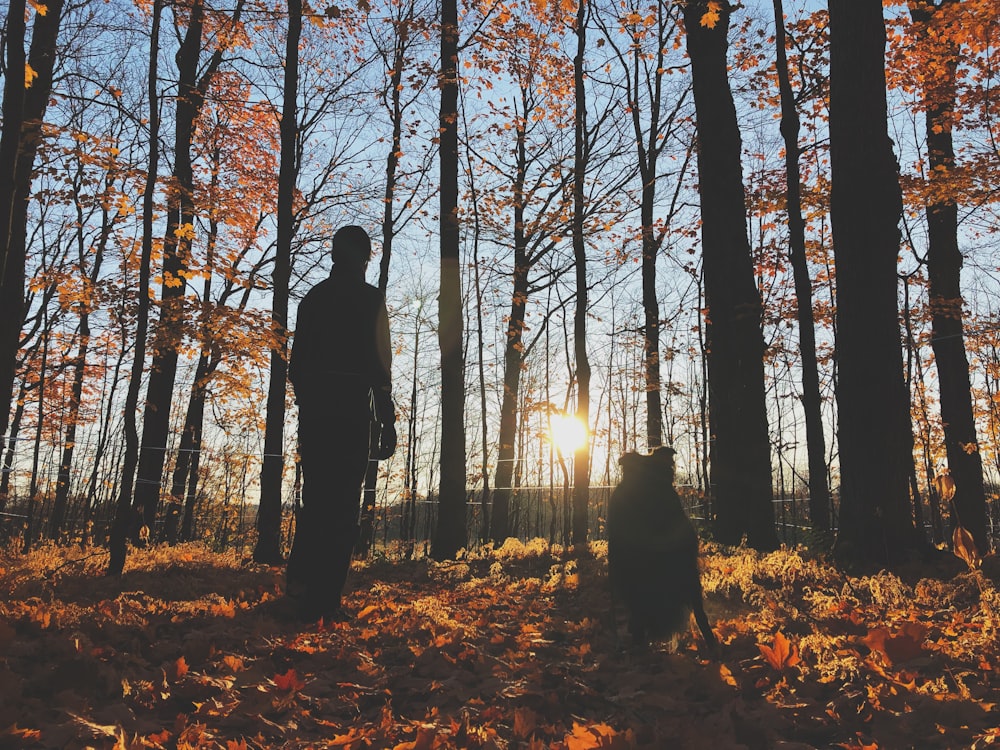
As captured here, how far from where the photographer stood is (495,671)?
3.60 meters

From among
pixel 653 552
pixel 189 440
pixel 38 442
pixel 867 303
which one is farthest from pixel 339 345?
pixel 189 440

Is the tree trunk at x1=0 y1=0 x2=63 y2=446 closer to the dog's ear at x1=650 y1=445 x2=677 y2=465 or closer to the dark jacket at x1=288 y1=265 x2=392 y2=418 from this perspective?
the dark jacket at x1=288 y1=265 x2=392 y2=418

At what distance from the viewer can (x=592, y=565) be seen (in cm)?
752

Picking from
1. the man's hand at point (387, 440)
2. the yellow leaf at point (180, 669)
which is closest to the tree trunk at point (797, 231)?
the man's hand at point (387, 440)

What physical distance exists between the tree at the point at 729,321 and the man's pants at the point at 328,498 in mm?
5895

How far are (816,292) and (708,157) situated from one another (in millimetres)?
12440

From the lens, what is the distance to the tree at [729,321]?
880 centimetres

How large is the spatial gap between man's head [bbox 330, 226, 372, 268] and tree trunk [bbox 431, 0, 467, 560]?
18.2ft

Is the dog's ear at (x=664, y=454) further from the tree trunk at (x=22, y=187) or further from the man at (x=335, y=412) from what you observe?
the tree trunk at (x=22, y=187)

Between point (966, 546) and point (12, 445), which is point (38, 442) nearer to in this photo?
point (12, 445)

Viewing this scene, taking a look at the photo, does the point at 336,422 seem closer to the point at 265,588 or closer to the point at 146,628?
the point at 146,628

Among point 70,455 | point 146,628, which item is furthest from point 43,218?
point 146,628

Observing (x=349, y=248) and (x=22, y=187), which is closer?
(x=349, y=248)

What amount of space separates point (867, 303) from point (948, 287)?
359 inches
